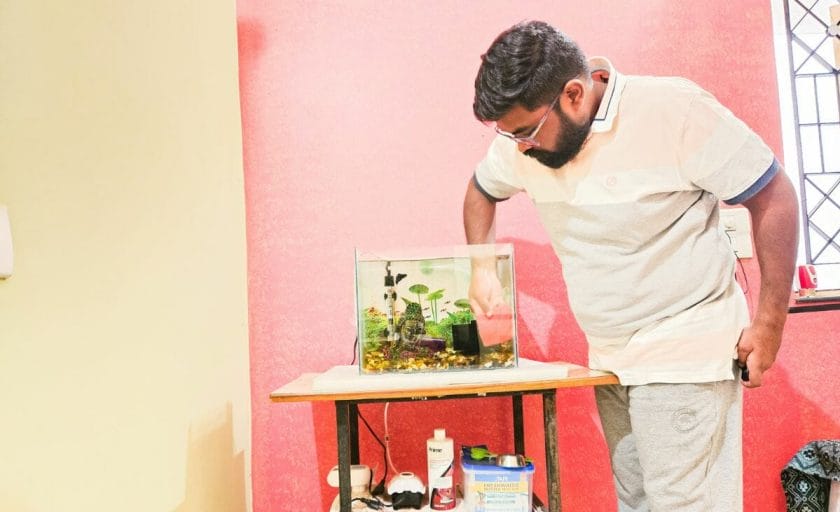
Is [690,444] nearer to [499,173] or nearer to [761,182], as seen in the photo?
Result: [761,182]

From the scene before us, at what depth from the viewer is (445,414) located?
5.47ft

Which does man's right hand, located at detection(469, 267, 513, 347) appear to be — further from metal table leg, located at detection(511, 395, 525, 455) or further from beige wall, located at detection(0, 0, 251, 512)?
beige wall, located at detection(0, 0, 251, 512)

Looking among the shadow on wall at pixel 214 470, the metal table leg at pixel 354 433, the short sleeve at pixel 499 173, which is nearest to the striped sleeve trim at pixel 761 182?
the short sleeve at pixel 499 173

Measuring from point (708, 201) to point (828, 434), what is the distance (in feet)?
3.41

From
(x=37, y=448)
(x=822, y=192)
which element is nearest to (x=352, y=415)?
(x=37, y=448)

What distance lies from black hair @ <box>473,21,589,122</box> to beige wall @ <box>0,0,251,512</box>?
A: 703 mm

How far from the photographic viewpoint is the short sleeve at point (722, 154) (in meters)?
1.05

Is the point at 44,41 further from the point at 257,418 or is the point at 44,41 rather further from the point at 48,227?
the point at 257,418

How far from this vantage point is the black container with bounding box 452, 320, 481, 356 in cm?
128

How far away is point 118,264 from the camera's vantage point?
1011mm

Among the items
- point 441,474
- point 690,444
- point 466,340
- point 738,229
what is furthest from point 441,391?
point 738,229

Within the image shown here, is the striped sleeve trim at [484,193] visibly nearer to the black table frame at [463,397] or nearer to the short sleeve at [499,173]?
the short sleeve at [499,173]

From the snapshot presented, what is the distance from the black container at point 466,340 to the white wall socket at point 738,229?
35.2 inches

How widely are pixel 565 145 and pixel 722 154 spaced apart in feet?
0.95
